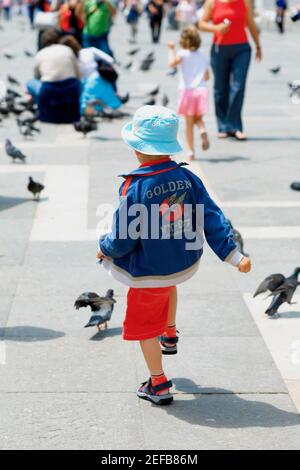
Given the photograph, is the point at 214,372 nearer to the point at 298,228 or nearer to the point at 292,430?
the point at 292,430

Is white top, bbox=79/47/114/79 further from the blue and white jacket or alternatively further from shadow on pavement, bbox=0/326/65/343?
the blue and white jacket

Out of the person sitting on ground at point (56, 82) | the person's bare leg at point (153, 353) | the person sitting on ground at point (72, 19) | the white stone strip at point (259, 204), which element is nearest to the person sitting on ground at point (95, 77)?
the person sitting on ground at point (56, 82)

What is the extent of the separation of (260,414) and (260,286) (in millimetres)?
1740

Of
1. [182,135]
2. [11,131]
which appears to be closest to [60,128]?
[11,131]

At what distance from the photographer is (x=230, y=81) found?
13.4m

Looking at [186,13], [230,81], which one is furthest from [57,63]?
[186,13]

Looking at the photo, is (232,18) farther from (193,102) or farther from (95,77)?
(95,77)

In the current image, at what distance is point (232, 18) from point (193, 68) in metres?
1.25

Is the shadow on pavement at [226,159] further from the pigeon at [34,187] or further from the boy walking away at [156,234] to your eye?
the boy walking away at [156,234]

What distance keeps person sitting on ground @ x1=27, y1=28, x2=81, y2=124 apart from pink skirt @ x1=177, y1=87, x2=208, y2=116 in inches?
123

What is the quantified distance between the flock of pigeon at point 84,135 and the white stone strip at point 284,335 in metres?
0.09

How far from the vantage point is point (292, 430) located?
4980 mm

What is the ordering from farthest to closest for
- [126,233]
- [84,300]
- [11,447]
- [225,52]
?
1. [225,52]
2. [84,300]
3. [126,233]
4. [11,447]

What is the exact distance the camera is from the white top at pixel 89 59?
15.3 meters
